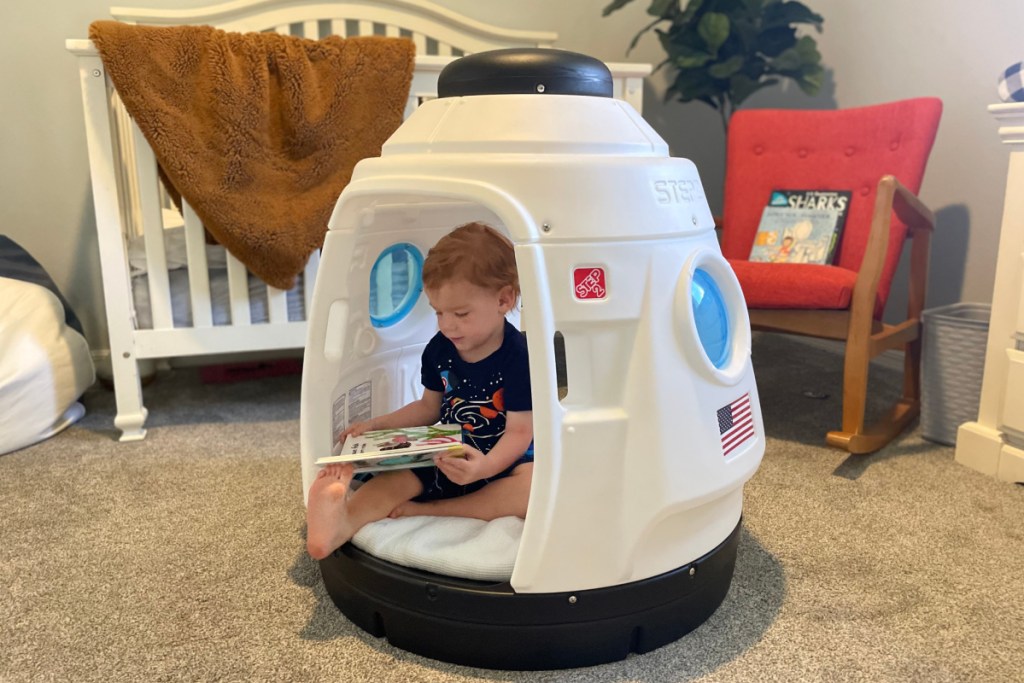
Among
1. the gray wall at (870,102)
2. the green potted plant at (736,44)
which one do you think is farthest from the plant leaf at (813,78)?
the gray wall at (870,102)

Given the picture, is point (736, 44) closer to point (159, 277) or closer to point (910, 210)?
point (910, 210)

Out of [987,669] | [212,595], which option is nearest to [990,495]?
[987,669]

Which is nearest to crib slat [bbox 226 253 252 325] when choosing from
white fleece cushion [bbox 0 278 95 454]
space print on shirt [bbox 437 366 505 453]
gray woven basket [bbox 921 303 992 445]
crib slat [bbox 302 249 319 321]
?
crib slat [bbox 302 249 319 321]

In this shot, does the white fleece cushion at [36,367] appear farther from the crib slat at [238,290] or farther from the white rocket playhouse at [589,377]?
the white rocket playhouse at [589,377]

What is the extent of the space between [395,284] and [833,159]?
4.25ft

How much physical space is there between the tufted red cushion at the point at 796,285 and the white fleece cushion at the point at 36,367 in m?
1.57

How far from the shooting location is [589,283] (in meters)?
0.97

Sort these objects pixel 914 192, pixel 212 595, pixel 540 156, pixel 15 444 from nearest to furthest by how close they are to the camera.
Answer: pixel 540 156
pixel 212 595
pixel 15 444
pixel 914 192

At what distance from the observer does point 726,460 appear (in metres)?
1.08

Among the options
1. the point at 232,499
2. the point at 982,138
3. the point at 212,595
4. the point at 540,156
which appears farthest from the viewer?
the point at 982,138

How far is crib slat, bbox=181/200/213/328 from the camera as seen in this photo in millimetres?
1852

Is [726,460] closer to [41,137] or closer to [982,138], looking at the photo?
[982,138]

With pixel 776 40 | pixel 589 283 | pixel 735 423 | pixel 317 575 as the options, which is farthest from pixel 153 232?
pixel 776 40

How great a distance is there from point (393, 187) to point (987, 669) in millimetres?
979
